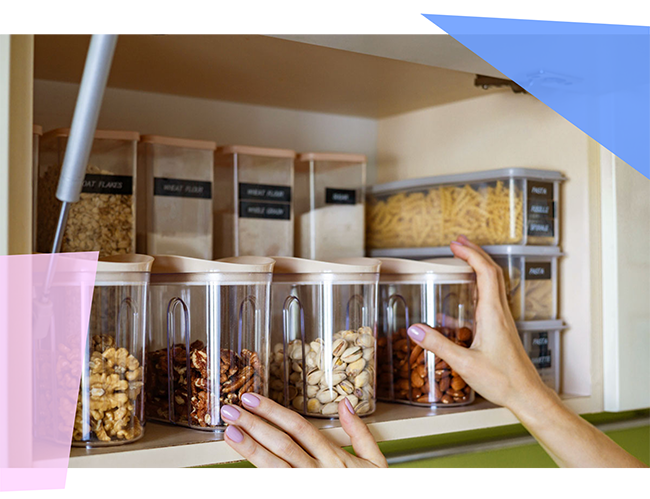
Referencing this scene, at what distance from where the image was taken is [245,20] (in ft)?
2.28

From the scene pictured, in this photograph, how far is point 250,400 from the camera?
69cm

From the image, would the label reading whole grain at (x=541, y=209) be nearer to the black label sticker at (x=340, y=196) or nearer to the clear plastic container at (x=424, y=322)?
the clear plastic container at (x=424, y=322)

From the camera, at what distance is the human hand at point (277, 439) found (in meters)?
0.67

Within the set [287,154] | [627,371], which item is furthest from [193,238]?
[627,371]

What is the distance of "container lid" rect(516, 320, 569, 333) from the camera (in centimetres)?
99

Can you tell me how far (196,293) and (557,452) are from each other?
50cm

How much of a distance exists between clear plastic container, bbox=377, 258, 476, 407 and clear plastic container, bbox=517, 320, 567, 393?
0.44 ft

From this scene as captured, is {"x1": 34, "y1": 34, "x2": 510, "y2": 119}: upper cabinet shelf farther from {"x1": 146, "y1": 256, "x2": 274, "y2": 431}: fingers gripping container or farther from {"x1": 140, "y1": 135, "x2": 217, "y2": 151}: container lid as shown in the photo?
{"x1": 146, "y1": 256, "x2": 274, "y2": 431}: fingers gripping container

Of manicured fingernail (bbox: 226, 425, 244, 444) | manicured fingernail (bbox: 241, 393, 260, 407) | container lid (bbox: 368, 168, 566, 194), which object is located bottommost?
manicured fingernail (bbox: 226, 425, 244, 444)

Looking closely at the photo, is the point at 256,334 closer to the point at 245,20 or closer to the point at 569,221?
the point at 245,20

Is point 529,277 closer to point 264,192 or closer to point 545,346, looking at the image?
point 545,346
